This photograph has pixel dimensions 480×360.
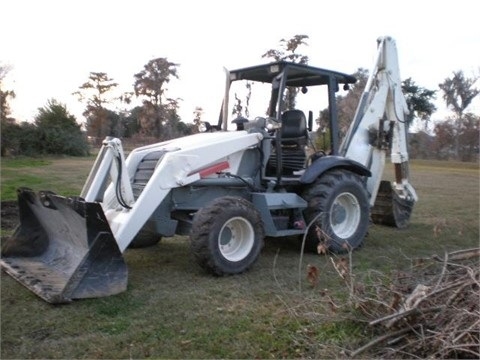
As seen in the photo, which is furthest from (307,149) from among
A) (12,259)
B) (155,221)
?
(12,259)

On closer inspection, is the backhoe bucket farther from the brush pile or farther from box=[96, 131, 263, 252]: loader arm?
the brush pile

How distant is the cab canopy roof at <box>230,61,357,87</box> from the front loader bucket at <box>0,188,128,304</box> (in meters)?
3.08

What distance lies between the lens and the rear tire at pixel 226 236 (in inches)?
204

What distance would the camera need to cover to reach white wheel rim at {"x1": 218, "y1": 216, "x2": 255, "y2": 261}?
5531 mm

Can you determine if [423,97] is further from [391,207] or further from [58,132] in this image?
[391,207]

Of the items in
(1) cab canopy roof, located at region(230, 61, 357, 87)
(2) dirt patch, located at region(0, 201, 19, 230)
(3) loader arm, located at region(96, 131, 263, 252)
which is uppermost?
(1) cab canopy roof, located at region(230, 61, 357, 87)

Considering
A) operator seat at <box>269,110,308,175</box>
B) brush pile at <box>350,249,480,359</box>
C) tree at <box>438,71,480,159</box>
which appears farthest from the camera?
tree at <box>438,71,480,159</box>

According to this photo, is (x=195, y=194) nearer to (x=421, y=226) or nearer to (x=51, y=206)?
(x=51, y=206)

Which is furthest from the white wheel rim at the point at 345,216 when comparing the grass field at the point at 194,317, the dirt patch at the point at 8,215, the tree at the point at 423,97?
the tree at the point at 423,97

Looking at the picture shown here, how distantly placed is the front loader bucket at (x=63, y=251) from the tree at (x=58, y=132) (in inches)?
1144

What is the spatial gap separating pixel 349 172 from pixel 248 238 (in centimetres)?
216

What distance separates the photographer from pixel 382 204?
29.3 feet

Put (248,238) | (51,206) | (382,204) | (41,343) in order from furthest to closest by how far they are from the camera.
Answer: (382,204) → (248,238) → (51,206) → (41,343)

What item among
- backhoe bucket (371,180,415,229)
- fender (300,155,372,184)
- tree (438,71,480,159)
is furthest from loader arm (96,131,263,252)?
tree (438,71,480,159)
